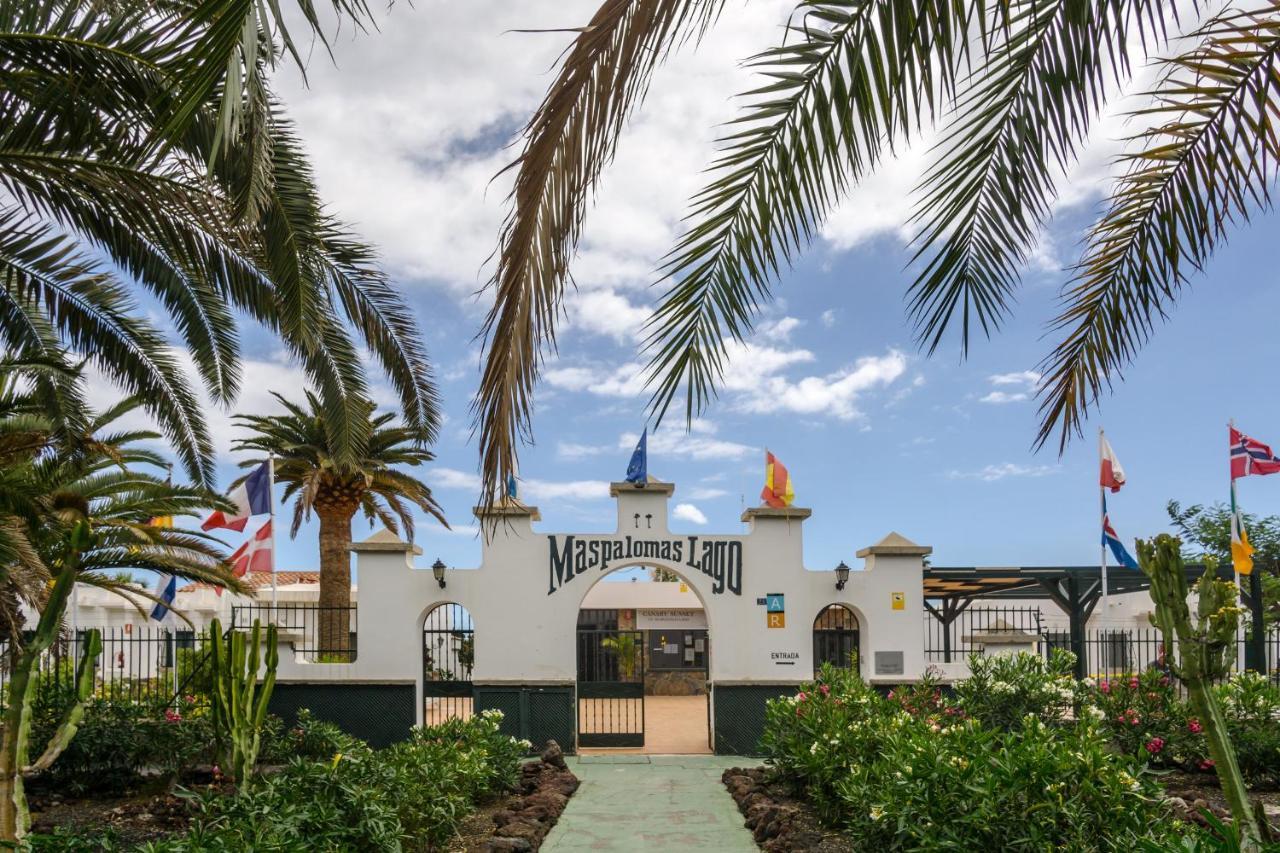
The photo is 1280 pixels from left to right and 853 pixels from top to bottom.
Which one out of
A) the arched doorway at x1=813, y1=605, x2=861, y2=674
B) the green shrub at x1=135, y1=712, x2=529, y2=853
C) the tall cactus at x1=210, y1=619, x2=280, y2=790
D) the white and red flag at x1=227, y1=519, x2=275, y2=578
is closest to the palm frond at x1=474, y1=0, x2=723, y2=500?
the green shrub at x1=135, y1=712, x2=529, y2=853

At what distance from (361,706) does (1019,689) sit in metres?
9.80

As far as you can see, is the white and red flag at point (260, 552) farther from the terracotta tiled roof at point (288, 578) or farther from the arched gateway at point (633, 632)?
the terracotta tiled roof at point (288, 578)

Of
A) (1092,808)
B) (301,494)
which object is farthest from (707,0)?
(301,494)

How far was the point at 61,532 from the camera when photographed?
1255 cm

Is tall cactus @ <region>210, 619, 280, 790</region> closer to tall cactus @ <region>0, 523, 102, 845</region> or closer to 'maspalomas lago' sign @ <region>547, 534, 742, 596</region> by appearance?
tall cactus @ <region>0, 523, 102, 845</region>

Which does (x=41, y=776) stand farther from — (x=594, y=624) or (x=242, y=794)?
(x=594, y=624)

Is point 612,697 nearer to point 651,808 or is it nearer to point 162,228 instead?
point 651,808

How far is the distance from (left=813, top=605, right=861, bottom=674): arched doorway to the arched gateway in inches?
25.5

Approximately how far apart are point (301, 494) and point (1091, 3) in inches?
741

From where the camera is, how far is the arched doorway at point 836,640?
18891 mm

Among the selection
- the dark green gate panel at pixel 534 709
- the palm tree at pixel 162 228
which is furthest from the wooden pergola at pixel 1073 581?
the palm tree at pixel 162 228

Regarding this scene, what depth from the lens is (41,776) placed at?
41.8 feet

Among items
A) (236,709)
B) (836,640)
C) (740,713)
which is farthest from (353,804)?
(836,640)

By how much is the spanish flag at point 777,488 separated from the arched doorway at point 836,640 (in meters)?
1.85
